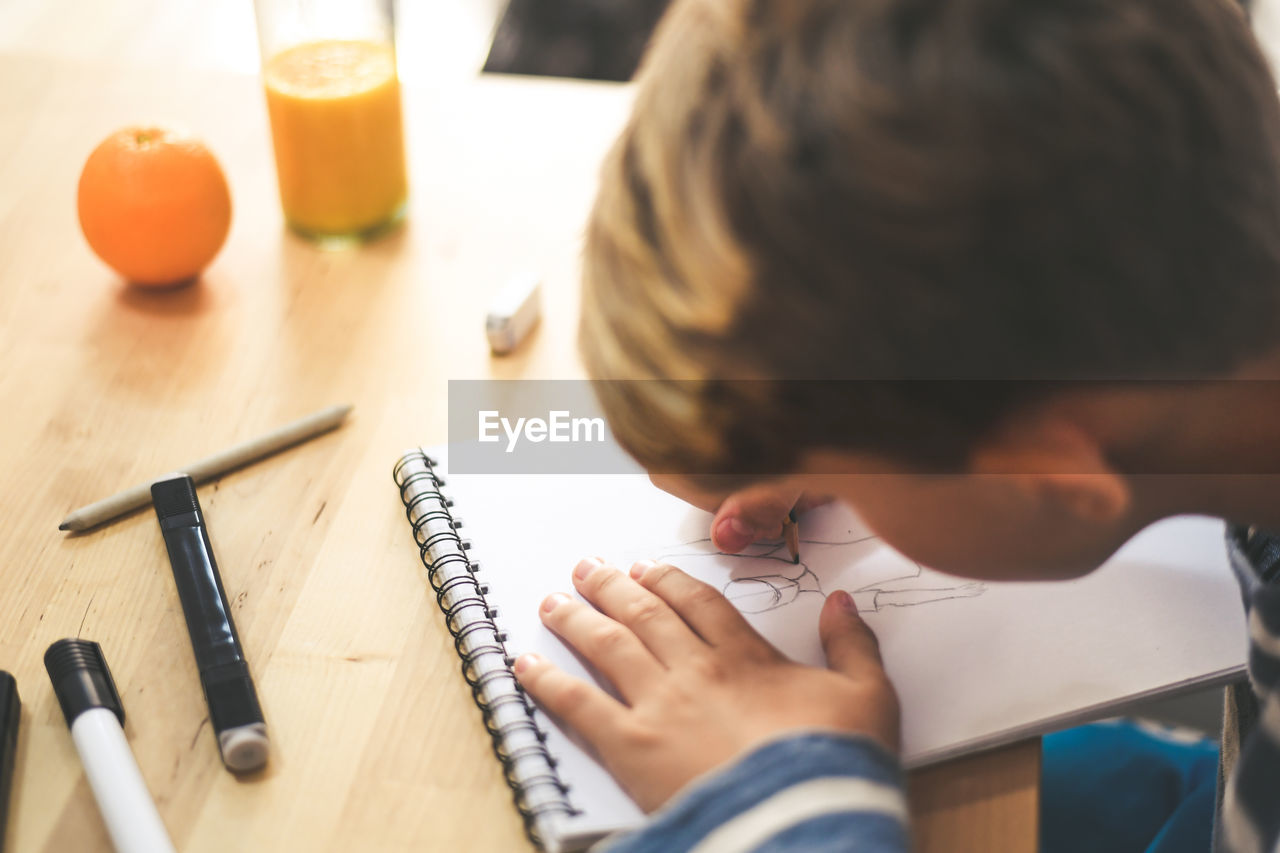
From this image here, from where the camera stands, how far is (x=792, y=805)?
0.45 meters

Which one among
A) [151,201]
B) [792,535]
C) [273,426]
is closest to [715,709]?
[792,535]

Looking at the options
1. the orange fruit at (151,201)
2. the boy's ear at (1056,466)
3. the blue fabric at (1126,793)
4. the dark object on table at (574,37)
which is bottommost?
the dark object on table at (574,37)

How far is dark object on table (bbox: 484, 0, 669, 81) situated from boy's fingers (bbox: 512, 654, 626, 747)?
1562mm

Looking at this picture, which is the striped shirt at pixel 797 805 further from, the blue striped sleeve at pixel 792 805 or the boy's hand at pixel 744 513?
the boy's hand at pixel 744 513

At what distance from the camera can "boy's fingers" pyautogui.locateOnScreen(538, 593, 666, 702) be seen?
531 mm

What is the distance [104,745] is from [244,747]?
61 millimetres

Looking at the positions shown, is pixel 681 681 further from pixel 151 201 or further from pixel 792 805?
pixel 151 201

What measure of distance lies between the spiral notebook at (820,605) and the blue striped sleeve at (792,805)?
0.03m

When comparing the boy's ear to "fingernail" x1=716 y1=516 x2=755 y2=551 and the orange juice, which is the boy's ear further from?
the orange juice

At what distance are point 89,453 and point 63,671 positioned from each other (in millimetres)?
182

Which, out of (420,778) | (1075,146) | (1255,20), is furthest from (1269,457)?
(1255,20)

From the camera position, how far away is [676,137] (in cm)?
41

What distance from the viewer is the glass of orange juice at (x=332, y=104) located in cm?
79

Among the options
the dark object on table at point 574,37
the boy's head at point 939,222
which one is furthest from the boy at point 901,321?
the dark object on table at point 574,37
